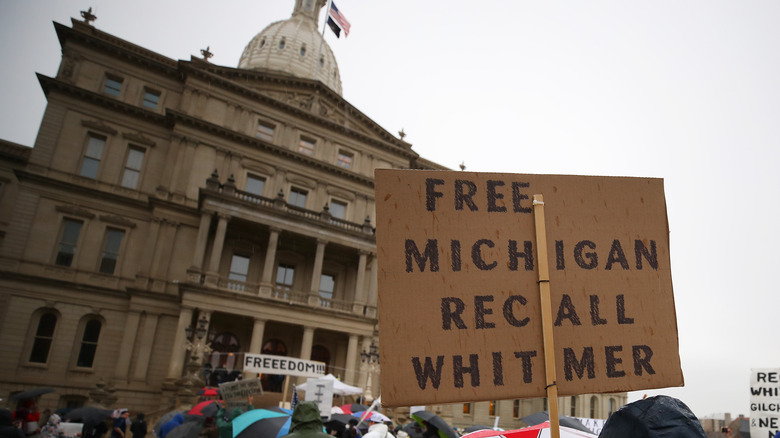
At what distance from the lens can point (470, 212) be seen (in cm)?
272

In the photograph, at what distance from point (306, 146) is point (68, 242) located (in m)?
14.6

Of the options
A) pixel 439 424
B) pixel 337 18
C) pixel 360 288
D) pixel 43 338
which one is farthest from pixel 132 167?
pixel 439 424

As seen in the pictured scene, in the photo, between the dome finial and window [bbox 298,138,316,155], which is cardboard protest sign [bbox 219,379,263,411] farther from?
the dome finial

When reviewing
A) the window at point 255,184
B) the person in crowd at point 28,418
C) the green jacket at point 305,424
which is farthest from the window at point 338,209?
the green jacket at point 305,424

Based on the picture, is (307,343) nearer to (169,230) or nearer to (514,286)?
(169,230)

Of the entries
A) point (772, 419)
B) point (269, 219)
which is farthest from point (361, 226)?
point (772, 419)

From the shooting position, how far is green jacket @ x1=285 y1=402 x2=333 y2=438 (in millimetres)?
3836

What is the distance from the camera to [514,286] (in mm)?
2625

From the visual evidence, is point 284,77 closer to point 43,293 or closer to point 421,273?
point 43,293

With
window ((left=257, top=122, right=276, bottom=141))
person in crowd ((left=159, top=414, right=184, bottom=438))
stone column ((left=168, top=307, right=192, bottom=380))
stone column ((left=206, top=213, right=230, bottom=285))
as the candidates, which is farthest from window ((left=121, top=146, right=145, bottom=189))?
person in crowd ((left=159, top=414, right=184, bottom=438))

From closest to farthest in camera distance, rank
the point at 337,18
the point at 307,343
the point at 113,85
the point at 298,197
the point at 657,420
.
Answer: the point at 657,420 → the point at 307,343 → the point at 113,85 → the point at 298,197 → the point at 337,18

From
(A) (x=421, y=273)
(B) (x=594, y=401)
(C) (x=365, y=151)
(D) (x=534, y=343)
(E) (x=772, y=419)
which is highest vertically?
(C) (x=365, y=151)

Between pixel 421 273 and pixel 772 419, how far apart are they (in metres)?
11.2

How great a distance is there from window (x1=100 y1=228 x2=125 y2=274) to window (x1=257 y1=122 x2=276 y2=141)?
9.93m
